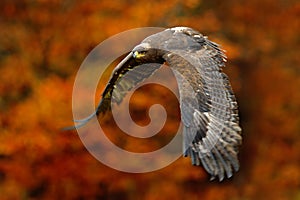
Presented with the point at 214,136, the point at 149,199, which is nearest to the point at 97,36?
the point at 149,199

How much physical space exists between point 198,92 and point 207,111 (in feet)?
0.54

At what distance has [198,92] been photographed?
17.8 ft

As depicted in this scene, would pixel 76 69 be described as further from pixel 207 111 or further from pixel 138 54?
pixel 207 111

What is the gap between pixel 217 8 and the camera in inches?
516

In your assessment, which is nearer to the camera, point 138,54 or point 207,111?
point 207,111

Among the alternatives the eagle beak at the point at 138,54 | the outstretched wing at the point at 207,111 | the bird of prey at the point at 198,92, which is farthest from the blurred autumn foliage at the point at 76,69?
the outstretched wing at the point at 207,111

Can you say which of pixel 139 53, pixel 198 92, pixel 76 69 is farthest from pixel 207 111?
pixel 76 69

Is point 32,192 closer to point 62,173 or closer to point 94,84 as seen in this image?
point 62,173

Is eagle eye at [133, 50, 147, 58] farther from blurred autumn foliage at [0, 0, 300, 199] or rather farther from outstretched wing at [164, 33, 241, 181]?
blurred autumn foliage at [0, 0, 300, 199]

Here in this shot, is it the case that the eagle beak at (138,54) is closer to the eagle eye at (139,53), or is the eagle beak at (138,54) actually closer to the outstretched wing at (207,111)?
the eagle eye at (139,53)

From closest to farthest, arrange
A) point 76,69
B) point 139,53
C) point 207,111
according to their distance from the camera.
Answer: point 207,111 → point 139,53 → point 76,69

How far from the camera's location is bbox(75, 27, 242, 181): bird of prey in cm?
509

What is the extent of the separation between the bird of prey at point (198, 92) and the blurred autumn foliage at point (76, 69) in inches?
180

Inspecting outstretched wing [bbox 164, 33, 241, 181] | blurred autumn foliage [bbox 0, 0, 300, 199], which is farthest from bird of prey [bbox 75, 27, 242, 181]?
blurred autumn foliage [bbox 0, 0, 300, 199]
